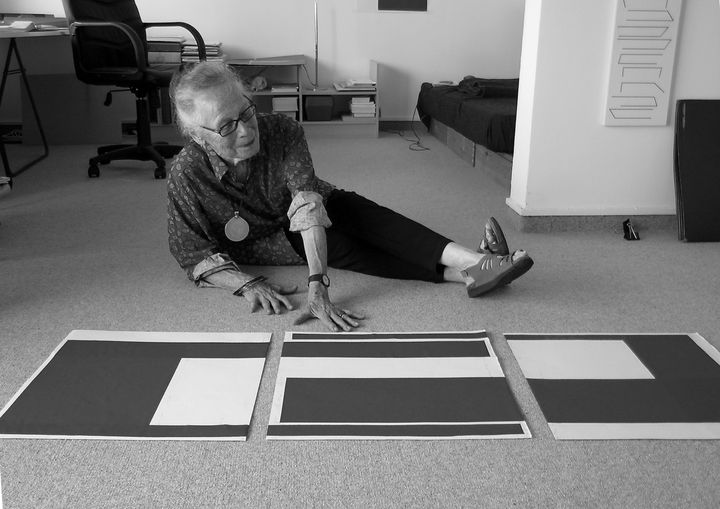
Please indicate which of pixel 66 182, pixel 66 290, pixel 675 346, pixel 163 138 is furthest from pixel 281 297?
pixel 163 138

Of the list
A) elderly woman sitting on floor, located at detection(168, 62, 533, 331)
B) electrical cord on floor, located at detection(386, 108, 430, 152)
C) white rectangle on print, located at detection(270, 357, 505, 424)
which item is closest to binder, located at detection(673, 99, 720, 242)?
elderly woman sitting on floor, located at detection(168, 62, 533, 331)

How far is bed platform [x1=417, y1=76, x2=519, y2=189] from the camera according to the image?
3408 mm

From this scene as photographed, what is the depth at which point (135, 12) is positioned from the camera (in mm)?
4125

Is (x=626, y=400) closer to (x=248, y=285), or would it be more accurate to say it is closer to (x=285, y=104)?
(x=248, y=285)

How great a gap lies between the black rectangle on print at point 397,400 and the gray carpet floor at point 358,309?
0.05 metres

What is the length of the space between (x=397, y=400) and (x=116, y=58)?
10.4ft

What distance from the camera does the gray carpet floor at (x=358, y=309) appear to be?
1.23 metres

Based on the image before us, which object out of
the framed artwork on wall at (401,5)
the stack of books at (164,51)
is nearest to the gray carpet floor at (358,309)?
the stack of books at (164,51)

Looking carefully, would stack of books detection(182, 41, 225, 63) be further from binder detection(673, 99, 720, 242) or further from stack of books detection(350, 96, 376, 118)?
binder detection(673, 99, 720, 242)

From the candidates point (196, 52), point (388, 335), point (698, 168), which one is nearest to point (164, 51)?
point (196, 52)

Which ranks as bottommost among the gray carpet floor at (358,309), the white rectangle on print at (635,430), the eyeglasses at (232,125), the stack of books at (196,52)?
the gray carpet floor at (358,309)

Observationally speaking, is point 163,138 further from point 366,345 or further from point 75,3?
point 366,345

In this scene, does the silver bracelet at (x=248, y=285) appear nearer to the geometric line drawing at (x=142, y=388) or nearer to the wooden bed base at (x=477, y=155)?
the geometric line drawing at (x=142, y=388)

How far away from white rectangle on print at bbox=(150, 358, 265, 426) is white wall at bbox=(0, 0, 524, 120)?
3.91 m
